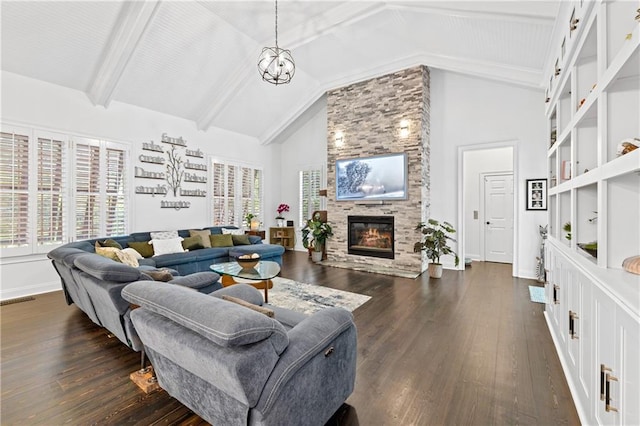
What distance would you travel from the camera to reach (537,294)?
13.7 ft

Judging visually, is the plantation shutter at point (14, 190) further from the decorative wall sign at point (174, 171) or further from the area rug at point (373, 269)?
the area rug at point (373, 269)

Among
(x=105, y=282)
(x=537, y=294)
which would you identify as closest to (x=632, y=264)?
(x=537, y=294)

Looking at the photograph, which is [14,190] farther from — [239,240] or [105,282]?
[239,240]

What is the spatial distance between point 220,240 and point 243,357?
16.3 ft

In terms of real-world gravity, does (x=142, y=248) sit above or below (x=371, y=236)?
below

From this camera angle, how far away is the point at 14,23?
360 cm

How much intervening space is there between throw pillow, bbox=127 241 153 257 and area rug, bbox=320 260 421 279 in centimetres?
342

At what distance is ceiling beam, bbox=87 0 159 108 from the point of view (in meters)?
3.87

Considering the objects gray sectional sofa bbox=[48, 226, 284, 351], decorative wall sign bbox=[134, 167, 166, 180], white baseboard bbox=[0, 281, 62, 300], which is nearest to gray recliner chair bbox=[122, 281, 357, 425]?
gray sectional sofa bbox=[48, 226, 284, 351]

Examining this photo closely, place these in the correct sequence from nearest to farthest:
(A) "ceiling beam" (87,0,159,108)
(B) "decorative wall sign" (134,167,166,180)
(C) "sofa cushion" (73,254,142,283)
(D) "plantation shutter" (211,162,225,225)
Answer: (C) "sofa cushion" (73,254,142,283) → (A) "ceiling beam" (87,0,159,108) → (B) "decorative wall sign" (134,167,166,180) → (D) "plantation shutter" (211,162,225,225)

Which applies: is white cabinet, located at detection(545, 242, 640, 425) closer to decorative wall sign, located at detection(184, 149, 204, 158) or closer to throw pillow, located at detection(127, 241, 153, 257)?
throw pillow, located at detection(127, 241, 153, 257)

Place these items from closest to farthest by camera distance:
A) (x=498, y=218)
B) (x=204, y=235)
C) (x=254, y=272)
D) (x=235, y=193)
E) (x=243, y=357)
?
(x=243, y=357) → (x=254, y=272) → (x=204, y=235) → (x=498, y=218) → (x=235, y=193)

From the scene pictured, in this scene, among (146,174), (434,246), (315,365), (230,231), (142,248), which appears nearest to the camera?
(315,365)

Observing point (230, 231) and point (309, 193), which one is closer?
point (230, 231)
